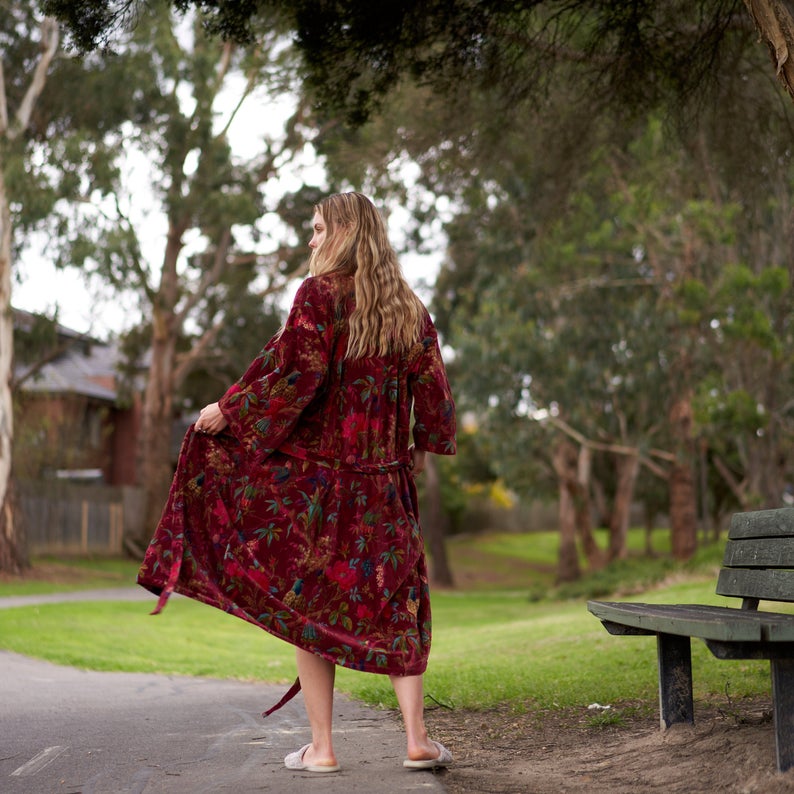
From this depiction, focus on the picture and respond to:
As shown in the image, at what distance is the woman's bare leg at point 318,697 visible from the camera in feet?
12.6

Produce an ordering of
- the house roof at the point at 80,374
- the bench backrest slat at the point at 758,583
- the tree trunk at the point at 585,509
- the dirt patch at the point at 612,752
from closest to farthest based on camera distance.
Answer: the dirt patch at the point at 612,752 < the bench backrest slat at the point at 758,583 < the tree trunk at the point at 585,509 < the house roof at the point at 80,374

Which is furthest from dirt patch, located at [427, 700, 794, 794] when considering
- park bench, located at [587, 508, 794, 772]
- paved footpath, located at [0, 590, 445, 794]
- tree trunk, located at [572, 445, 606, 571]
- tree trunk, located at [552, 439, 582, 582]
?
tree trunk, located at [572, 445, 606, 571]

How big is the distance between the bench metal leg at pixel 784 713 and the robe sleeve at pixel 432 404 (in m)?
1.39

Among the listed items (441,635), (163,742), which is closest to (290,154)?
(441,635)

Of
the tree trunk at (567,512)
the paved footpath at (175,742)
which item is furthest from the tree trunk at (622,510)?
the paved footpath at (175,742)

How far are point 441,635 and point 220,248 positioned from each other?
55.1 ft

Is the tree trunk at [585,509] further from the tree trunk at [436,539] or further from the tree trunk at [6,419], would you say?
the tree trunk at [6,419]

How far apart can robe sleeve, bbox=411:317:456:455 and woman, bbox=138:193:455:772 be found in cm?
8

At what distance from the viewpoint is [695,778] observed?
3.62m

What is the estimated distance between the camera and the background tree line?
6902mm

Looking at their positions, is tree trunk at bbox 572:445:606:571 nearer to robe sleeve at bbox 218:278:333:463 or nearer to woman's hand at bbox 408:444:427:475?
woman's hand at bbox 408:444:427:475

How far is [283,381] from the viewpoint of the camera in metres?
3.88

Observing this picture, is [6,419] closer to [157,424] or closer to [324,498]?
[157,424]

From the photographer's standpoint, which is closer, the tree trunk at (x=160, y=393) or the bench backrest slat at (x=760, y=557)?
the bench backrest slat at (x=760, y=557)
